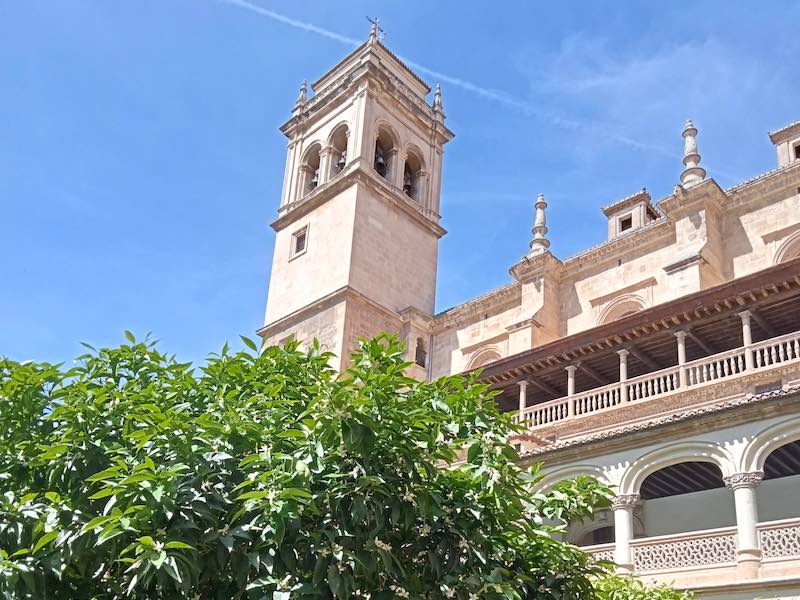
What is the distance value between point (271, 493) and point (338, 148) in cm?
3037

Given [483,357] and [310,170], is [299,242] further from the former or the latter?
[483,357]

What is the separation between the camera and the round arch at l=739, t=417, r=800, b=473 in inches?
568

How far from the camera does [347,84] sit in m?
35.3

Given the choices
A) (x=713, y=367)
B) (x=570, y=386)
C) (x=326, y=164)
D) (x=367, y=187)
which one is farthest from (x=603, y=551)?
(x=326, y=164)

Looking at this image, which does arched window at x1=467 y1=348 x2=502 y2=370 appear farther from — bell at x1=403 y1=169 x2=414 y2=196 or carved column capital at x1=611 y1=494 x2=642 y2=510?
carved column capital at x1=611 y1=494 x2=642 y2=510

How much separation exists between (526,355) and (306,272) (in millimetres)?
13510

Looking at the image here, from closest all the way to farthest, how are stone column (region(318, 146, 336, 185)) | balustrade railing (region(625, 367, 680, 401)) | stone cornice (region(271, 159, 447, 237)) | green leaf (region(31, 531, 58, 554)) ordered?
green leaf (region(31, 531, 58, 554))
balustrade railing (region(625, 367, 680, 401))
stone cornice (region(271, 159, 447, 237))
stone column (region(318, 146, 336, 185))

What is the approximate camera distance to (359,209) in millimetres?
32031

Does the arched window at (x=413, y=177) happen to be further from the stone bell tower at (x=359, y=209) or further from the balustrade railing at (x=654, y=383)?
the balustrade railing at (x=654, y=383)

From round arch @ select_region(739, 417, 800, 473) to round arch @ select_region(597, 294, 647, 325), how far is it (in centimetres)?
1185

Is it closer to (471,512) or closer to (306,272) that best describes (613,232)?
(306,272)

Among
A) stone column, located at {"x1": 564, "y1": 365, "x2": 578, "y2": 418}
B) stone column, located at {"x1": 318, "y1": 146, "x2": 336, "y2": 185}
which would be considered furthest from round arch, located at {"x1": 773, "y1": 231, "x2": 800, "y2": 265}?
stone column, located at {"x1": 318, "y1": 146, "x2": 336, "y2": 185}

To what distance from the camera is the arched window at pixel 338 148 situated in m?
35.0

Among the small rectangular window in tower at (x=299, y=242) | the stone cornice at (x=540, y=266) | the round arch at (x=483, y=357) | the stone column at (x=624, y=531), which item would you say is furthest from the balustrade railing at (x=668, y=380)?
the small rectangular window in tower at (x=299, y=242)
